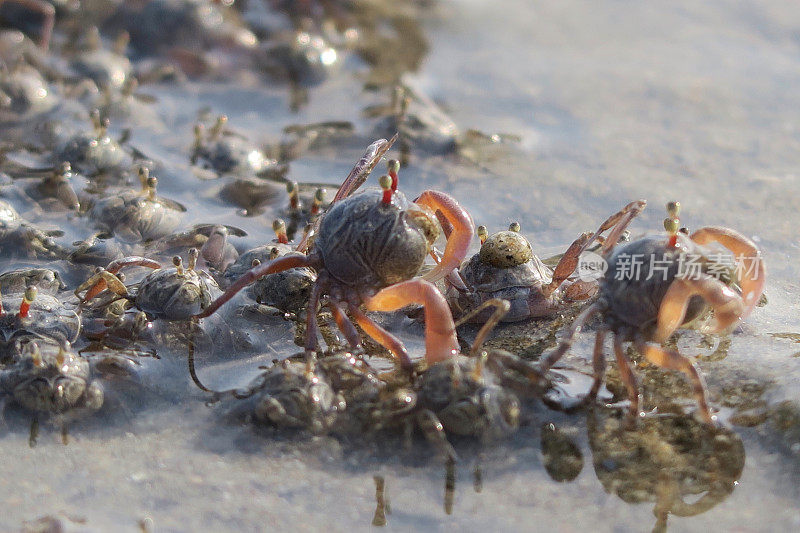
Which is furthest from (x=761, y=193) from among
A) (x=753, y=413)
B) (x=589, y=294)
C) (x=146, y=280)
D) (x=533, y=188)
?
(x=146, y=280)

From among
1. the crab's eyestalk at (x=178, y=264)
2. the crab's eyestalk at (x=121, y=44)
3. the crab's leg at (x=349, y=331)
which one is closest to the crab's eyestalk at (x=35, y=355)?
Answer: the crab's eyestalk at (x=178, y=264)

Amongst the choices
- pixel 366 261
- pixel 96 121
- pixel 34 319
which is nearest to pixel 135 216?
pixel 96 121

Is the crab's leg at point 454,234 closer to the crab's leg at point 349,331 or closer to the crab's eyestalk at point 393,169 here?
the crab's eyestalk at point 393,169

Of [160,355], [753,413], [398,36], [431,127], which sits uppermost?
[398,36]

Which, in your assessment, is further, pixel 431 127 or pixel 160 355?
pixel 431 127

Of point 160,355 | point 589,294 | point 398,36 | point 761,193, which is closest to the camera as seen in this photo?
point 160,355

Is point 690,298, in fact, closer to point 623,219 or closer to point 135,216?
point 623,219

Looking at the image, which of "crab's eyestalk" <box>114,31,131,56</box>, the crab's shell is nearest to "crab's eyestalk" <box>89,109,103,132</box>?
"crab's eyestalk" <box>114,31,131,56</box>

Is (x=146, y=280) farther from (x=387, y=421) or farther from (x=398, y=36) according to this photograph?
(x=398, y=36)
